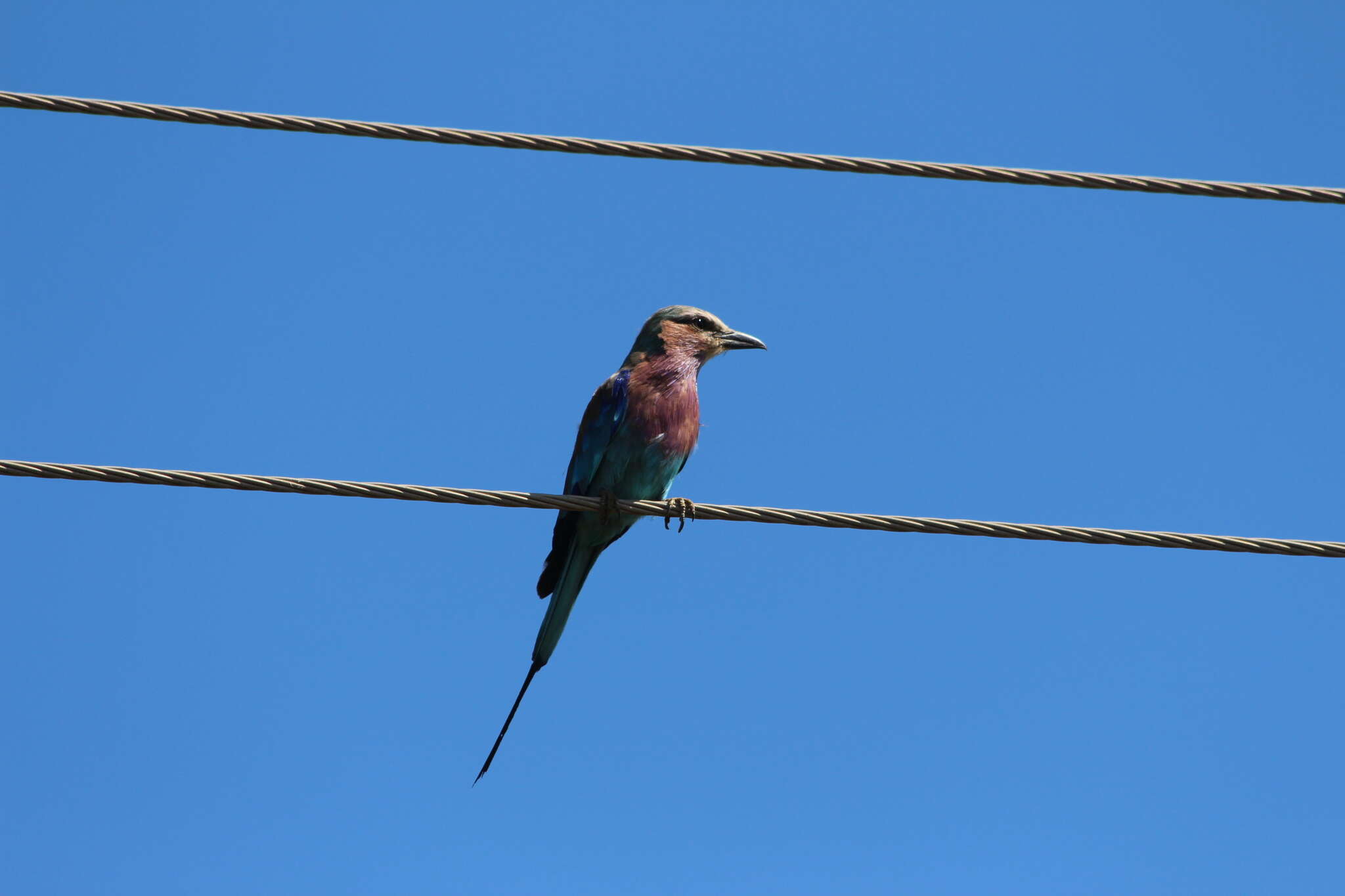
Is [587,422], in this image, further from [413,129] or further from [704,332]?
[413,129]

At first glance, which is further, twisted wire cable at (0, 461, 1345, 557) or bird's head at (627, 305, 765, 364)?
bird's head at (627, 305, 765, 364)

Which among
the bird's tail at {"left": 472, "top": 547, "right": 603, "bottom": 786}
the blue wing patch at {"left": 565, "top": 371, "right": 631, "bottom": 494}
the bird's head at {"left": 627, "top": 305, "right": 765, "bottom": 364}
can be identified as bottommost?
the bird's tail at {"left": 472, "top": 547, "right": 603, "bottom": 786}

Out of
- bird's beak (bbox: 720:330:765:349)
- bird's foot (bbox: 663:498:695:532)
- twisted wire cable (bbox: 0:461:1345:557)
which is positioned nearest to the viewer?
twisted wire cable (bbox: 0:461:1345:557)

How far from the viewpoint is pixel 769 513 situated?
12.4 ft

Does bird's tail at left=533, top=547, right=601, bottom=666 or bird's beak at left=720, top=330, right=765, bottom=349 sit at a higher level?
bird's beak at left=720, top=330, right=765, bottom=349

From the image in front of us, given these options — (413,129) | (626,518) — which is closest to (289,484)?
(413,129)

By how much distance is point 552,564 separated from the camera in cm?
577

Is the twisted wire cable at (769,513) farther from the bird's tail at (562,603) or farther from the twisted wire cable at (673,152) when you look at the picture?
the bird's tail at (562,603)

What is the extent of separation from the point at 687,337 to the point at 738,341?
0.28m

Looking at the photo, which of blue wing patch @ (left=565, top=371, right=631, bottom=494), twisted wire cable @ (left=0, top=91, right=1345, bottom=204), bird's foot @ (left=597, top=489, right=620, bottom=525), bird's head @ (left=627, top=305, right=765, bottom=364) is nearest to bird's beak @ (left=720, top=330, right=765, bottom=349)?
bird's head @ (left=627, top=305, right=765, bottom=364)

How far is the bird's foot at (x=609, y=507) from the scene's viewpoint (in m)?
5.20

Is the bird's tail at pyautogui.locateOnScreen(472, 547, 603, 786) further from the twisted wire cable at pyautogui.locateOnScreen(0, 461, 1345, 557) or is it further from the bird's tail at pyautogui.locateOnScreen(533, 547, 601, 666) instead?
the twisted wire cable at pyautogui.locateOnScreen(0, 461, 1345, 557)

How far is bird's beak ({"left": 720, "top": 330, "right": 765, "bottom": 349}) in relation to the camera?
625cm

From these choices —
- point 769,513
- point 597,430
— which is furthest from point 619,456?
point 769,513
